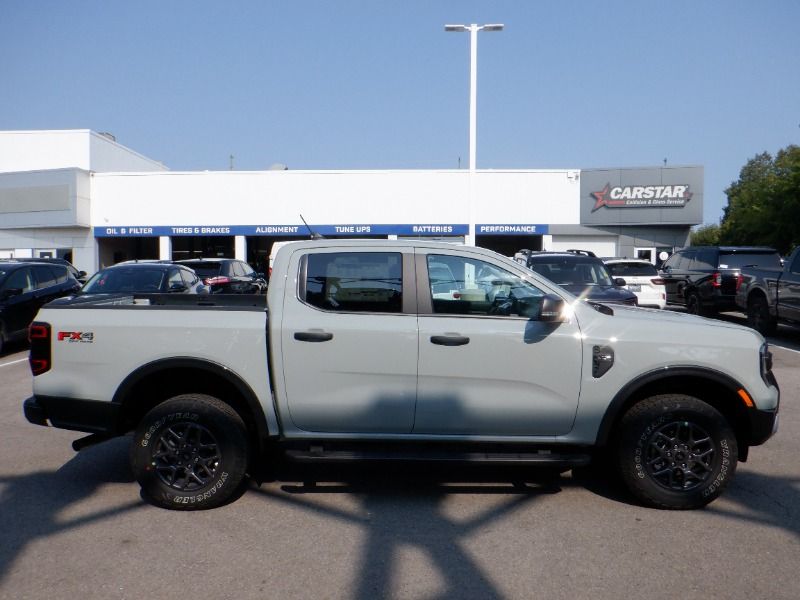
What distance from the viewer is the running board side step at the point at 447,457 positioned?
4488mm

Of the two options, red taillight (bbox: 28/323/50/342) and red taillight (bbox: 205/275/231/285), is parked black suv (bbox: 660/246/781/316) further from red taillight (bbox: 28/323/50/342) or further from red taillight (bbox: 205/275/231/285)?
red taillight (bbox: 28/323/50/342)

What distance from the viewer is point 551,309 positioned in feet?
14.4

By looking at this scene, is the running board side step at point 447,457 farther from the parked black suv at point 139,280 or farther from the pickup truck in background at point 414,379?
the parked black suv at point 139,280

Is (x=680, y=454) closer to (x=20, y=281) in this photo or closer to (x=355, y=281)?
(x=355, y=281)

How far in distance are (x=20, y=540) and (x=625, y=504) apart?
154 inches

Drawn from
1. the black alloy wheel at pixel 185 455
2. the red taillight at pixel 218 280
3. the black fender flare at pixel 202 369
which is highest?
the red taillight at pixel 218 280

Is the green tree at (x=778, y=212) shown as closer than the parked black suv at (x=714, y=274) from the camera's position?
No


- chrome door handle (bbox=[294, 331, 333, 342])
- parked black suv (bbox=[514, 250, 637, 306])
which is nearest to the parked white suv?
parked black suv (bbox=[514, 250, 637, 306])

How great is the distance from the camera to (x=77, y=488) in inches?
200

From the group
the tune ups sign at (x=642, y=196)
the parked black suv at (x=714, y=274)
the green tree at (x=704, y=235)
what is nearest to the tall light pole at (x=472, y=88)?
the parked black suv at (x=714, y=274)

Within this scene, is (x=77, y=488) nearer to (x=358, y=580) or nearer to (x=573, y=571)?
(x=358, y=580)

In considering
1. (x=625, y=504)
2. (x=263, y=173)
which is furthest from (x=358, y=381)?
(x=263, y=173)

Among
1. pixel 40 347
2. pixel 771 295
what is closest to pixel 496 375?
pixel 40 347

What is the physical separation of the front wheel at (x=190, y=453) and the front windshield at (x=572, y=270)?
28.5ft
